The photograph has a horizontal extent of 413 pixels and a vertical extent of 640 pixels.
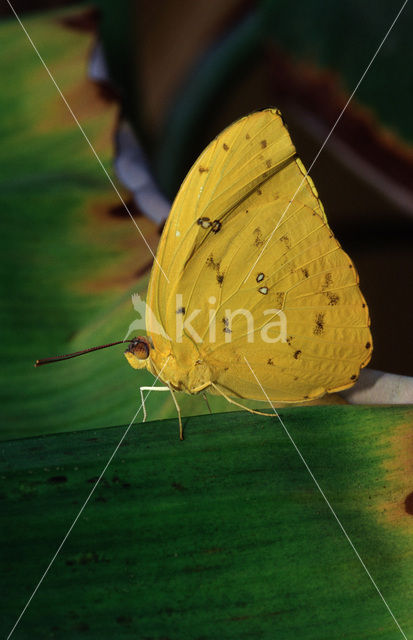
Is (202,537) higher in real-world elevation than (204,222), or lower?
lower

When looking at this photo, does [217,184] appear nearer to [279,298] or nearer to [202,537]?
[279,298]

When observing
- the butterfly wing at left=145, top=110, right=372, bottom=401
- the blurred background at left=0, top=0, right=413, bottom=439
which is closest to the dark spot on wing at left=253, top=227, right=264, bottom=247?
the butterfly wing at left=145, top=110, right=372, bottom=401

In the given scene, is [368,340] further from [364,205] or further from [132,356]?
[364,205]

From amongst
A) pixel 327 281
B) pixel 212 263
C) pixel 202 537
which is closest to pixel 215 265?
pixel 212 263

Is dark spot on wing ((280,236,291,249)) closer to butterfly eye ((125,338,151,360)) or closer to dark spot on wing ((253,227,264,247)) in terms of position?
dark spot on wing ((253,227,264,247))

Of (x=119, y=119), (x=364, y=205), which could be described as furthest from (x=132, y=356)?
(x=364, y=205)

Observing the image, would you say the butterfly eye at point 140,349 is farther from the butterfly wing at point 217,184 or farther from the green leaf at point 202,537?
the green leaf at point 202,537
